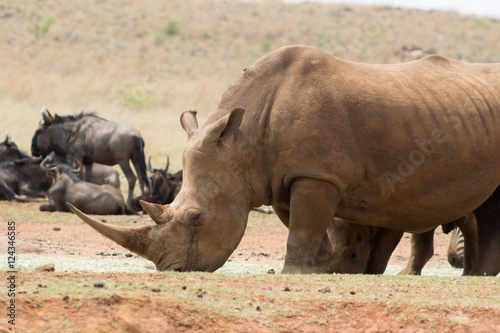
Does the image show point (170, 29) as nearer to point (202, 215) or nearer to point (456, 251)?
point (456, 251)

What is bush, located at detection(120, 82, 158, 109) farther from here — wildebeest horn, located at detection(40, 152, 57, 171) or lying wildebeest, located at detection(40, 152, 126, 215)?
lying wildebeest, located at detection(40, 152, 126, 215)

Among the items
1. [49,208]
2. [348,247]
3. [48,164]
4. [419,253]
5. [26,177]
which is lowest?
[49,208]

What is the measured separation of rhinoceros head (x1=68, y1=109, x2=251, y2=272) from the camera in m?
7.21

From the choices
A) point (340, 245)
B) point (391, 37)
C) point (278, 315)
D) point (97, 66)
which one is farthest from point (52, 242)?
point (391, 37)

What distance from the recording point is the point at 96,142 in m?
18.9

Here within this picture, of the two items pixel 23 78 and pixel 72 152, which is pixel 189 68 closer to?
pixel 23 78

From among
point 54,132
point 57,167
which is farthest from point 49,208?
point 54,132

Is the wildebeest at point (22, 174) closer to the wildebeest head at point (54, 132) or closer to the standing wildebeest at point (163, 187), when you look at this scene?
the wildebeest head at point (54, 132)

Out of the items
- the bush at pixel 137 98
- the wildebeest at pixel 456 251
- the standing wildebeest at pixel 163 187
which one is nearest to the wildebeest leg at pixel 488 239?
the wildebeest at pixel 456 251

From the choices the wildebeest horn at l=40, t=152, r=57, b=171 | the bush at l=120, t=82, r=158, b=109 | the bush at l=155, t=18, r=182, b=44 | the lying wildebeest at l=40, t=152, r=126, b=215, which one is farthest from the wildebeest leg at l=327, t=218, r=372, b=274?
the bush at l=155, t=18, r=182, b=44

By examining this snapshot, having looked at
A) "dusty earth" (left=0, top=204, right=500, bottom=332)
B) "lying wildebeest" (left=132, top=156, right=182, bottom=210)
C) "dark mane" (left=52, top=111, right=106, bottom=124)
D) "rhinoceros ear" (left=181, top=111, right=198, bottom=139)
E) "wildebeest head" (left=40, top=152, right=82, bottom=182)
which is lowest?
"lying wildebeest" (left=132, top=156, right=182, bottom=210)

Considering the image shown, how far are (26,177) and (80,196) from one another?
356cm

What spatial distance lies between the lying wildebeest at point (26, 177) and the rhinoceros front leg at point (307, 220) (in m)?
13.3

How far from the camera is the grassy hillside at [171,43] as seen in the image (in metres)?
34.9
